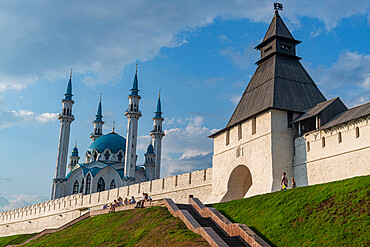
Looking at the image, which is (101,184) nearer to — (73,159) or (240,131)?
(73,159)

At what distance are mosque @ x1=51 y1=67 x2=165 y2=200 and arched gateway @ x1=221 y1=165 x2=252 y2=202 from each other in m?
27.0

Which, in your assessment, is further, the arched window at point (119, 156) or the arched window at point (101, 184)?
the arched window at point (119, 156)

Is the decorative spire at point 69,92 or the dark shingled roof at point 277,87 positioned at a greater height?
the decorative spire at point 69,92

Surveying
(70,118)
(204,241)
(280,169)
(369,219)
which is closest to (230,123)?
(280,169)

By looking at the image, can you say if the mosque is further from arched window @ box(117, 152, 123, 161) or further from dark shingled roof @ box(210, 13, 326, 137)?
dark shingled roof @ box(210, 13, 326, 137)

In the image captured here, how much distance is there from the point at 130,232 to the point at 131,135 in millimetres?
32831

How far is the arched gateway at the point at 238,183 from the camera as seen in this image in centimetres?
2603

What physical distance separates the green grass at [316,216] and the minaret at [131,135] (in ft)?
114

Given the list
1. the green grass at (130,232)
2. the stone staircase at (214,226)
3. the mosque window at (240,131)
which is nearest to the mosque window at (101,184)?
the green grass at (130,232)

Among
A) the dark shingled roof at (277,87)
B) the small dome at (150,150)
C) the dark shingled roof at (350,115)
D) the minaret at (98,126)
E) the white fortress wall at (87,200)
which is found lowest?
the white fortress wall at (87,200)

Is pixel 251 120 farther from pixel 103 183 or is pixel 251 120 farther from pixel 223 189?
pixel 103 183

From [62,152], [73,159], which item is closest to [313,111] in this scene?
[62,152]

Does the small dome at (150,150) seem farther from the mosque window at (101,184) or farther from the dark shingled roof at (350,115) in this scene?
the dark shingled roof at (350,115)

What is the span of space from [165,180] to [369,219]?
22.2 meters
